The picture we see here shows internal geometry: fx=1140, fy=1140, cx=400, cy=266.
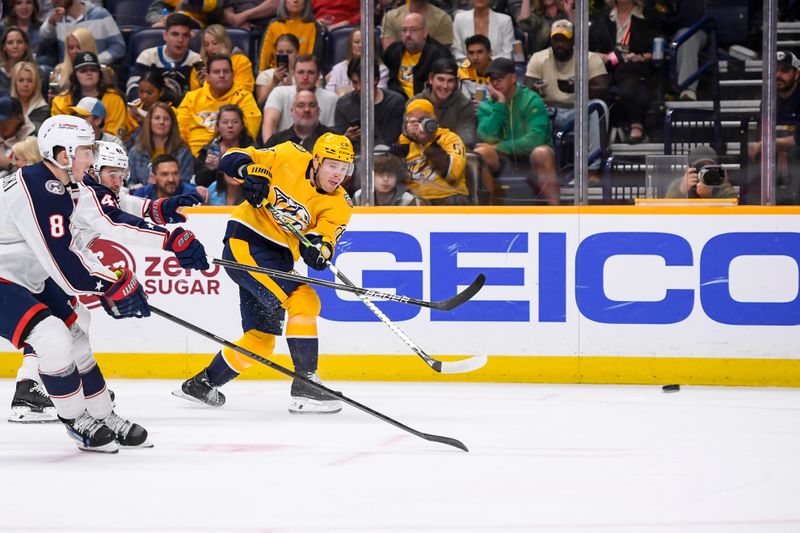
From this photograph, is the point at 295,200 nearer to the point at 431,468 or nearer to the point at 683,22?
the point at 431,468

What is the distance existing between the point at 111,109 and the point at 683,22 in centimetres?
317

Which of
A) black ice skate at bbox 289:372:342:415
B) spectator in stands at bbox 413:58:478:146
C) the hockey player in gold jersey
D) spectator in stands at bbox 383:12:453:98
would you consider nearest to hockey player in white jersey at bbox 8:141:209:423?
Result: the hockey player in gold jersey

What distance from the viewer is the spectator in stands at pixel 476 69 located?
5.86 m

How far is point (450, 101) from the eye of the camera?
5875 millimetres

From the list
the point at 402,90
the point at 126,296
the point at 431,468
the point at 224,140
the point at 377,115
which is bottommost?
the point at 431,468

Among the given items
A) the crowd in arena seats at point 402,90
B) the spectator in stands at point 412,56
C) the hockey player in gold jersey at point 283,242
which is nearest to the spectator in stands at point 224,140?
the crowd in arena seats at point 402,90

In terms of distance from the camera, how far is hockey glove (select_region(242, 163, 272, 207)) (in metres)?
4.69

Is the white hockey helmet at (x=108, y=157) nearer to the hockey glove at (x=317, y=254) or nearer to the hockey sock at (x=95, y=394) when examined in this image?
the hockey glove at (x=317, y=254)

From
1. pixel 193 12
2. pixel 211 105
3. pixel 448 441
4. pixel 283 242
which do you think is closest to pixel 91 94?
pixel 211 105

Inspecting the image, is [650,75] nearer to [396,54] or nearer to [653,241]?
[653,241]

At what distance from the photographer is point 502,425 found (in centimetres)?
443

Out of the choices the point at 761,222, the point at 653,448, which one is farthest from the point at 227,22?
the point at 653,448

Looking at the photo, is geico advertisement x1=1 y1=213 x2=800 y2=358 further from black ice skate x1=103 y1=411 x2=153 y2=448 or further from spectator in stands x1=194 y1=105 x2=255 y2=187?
black ice skate x1=103 y1=411 x2=153 y2=448

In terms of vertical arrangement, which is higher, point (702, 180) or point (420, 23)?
point (420, 23)
